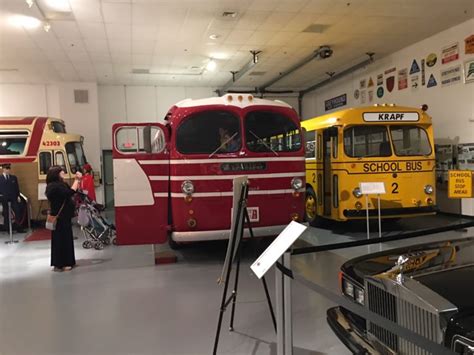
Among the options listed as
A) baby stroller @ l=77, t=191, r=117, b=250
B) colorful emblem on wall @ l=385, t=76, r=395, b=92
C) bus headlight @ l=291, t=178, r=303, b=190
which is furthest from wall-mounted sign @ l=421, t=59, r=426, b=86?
baby stroller @ l=77, t=191, r=117, b=250

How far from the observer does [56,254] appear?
19.7 ft

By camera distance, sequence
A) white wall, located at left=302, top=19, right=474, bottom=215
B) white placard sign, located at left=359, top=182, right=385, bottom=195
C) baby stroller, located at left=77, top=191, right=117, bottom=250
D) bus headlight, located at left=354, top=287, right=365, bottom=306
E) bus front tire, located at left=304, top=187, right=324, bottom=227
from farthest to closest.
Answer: white wall, located at left=302, top=19, right=474, bottom=215, bus front tire, located at left=304, top=187, right=324, bottom=227, baby stroller, located at left=77, top=191, right=117, bottom=250, white placard sign, located at left=359, top=182, right=385, bottom=195, bus headlight, located at left=354, top=287, right=365, bottom=306

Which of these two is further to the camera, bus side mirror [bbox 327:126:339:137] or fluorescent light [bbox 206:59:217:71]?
fluorescent light [bbox 206:59:217:71]

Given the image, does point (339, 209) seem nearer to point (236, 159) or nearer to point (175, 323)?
point (236, 159)

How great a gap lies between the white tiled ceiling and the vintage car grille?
6.77m

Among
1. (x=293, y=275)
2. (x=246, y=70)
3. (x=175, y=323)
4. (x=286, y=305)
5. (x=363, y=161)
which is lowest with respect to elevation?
(x=175, y=323)

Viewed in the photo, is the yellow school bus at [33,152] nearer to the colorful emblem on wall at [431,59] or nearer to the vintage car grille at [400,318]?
the vintage car grille at [400,318]

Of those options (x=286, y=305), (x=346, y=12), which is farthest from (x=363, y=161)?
(x=286, y=305)

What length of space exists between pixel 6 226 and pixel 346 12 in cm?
961

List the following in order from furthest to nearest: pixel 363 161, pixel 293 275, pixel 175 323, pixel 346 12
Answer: pixel 346 12
pixel 363 161
pixel 175 323
pixel 293 275

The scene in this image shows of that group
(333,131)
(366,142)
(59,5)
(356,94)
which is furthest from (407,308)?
(356,94)

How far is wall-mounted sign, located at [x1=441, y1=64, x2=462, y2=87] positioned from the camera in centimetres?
927

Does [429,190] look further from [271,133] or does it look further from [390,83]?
[390,83]

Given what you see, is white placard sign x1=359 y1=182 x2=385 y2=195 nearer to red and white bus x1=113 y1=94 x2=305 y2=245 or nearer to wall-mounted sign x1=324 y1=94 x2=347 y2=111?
red and white bus x1=113 y1=94 x2=305 y2=245
